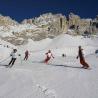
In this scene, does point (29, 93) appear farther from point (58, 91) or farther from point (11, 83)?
point (11, 83)

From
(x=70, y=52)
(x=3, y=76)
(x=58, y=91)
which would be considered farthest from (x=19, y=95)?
(x=70, y=52)

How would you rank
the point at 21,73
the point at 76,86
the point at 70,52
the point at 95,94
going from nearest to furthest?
the point at 95,94 → the point at 76,86 → the point at 21,73 → the point at 70,52

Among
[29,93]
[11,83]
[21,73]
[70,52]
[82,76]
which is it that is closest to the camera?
[29,93]

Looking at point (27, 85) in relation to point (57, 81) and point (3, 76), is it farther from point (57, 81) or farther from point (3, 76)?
point (3, 76)

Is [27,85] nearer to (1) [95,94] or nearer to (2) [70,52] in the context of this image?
(1) [95,94]

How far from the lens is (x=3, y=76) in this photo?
51.2 feet

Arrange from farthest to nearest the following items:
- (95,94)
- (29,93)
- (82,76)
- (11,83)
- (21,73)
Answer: (21,73), (82,76), (11,83), (29,93), (95,94)

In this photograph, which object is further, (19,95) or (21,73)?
(21,73)

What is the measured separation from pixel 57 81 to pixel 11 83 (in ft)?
7.24

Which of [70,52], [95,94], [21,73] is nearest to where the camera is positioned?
[95,94]

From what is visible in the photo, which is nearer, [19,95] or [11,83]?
[19,95]

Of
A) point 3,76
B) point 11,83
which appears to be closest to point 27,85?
point 11,83

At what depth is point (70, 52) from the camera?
121 metres

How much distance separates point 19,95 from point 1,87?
1.83 m
